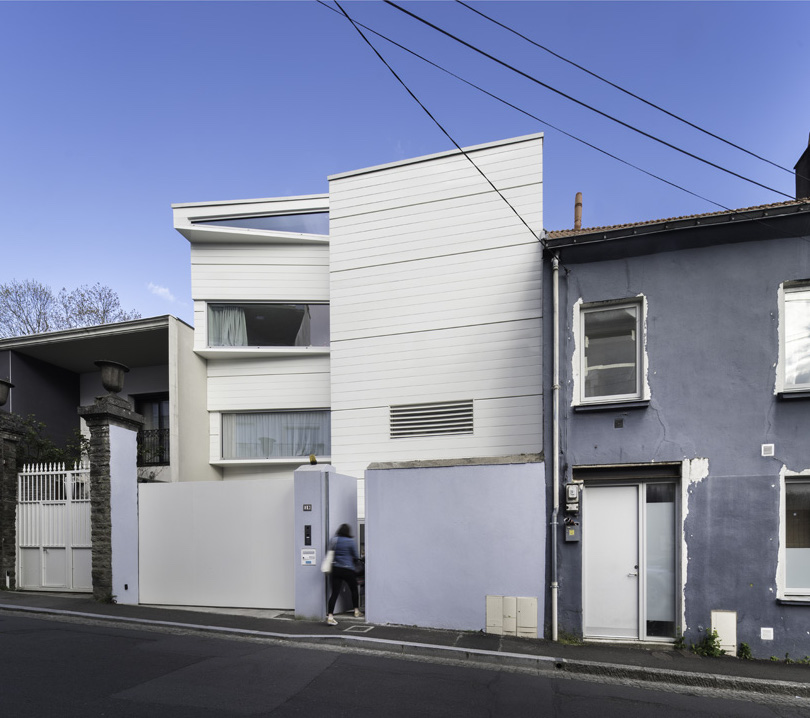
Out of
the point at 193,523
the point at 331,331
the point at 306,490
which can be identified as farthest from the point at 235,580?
the point at 331,331

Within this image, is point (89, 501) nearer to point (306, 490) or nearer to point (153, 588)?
point (153, 588)

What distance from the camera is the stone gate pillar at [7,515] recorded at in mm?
11516

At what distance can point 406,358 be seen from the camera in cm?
1278

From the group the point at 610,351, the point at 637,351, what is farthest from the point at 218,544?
the point at 637,351

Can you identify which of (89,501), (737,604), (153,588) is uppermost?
(89,501)

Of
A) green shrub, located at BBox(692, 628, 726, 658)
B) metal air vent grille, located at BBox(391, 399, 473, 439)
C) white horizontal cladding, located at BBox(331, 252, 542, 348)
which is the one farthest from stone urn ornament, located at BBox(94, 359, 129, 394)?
green shrub, located at BBox(692, 628, 726, 658)

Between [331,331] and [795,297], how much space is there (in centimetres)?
896

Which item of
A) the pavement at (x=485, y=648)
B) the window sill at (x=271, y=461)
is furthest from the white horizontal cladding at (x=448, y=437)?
the pavement at (x=485, y=648)

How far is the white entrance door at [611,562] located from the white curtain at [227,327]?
980 centimetres

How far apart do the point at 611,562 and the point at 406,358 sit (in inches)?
236

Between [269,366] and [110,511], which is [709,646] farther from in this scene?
[269,366]

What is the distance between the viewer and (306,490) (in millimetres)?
9648

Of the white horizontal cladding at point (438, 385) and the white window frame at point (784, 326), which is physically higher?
the white window frame at point (784, 326)

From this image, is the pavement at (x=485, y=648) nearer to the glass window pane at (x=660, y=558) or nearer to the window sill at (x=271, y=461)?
the glass window pane at (x=660, y=558)
